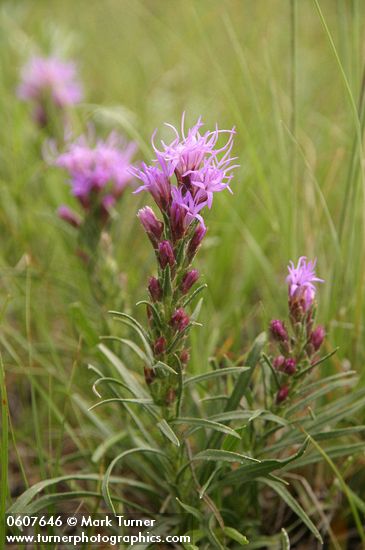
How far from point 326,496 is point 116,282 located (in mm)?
855

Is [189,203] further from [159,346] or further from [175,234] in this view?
[159,346]

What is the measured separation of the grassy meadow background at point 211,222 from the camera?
172 centimetres

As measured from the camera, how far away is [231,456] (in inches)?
47.8

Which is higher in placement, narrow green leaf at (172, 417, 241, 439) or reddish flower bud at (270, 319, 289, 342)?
reddish flower bud at (270, 319, 289, 342)

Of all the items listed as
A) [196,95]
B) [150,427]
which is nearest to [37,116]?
[196,95]

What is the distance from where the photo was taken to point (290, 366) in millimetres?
1286

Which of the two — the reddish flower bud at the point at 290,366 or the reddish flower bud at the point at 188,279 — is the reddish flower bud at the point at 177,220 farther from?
the reddish flower bud at the point at 290,366

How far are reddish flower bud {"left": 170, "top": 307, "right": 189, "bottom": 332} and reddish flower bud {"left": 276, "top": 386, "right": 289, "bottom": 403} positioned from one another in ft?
0.96

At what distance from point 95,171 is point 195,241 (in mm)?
851

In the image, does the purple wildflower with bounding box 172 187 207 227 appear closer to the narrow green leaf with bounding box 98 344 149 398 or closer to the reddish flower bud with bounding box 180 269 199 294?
the reddish flower bud with bounding box 180 269 199 294

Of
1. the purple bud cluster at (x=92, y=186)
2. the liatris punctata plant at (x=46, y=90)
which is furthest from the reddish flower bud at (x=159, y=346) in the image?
the liatris punctata plant at (x=46, y=90)

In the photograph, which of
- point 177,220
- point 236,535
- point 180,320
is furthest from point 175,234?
point 236,535

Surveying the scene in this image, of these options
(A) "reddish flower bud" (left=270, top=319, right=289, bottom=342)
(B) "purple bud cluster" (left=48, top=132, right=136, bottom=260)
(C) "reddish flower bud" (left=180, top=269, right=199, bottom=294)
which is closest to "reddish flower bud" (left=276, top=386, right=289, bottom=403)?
(A) "reddish flower bud" (left=270, top=319, right=289, bottom=342)

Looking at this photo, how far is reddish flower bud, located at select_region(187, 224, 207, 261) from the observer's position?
120 centimetres
